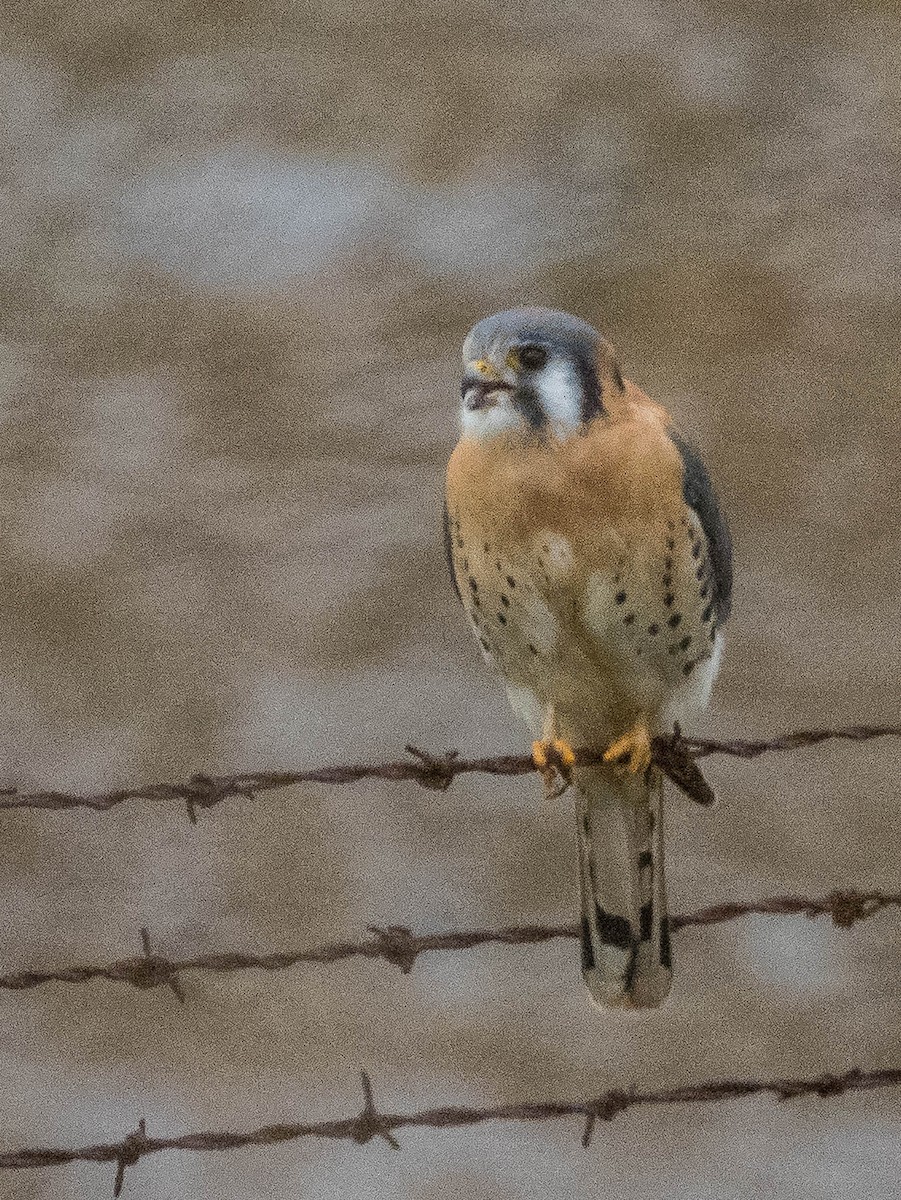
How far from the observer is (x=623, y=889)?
214 cm

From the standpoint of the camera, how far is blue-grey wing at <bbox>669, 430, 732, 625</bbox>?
1910 mm

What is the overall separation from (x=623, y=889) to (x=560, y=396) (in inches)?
27.1

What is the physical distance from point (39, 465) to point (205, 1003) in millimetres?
1460

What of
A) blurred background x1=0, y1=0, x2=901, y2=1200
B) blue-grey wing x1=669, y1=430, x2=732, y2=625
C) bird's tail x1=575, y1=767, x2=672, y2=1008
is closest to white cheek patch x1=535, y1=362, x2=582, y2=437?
blue-grey wing x1=669, y1=430, x2=732, y2=625

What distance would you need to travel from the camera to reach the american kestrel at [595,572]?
1.81 meters

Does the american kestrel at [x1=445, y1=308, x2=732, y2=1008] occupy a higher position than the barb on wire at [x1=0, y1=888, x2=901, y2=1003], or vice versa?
the american kestrel at [x1=445, y1=308, x2=732, y2=1008]

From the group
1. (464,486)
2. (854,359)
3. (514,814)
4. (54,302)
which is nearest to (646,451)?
(464,486)

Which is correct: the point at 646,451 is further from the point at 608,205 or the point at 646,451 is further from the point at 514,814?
the point at 608,205

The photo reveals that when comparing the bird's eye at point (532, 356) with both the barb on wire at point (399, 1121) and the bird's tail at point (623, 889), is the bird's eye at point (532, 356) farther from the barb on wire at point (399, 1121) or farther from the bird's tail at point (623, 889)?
the barb on wire at point (399, 1121)

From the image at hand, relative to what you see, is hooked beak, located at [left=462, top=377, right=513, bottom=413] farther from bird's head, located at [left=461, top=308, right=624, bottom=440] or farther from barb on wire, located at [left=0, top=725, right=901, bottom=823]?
barb on wire, located at [left=0, top=725, right=901, bottom=823]

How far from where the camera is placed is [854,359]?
4.29 metres

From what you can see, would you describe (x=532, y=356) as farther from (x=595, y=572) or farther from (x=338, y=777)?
(x=338, y=777)

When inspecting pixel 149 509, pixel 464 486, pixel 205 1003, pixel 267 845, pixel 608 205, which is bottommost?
pixel 464 486

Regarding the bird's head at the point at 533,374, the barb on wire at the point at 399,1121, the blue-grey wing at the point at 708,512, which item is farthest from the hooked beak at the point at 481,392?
the barb on wire at the point at 399,1121
